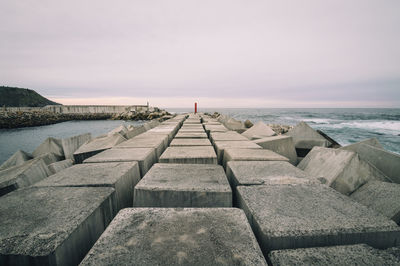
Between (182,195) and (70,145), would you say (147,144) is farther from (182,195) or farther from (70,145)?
(70,145)

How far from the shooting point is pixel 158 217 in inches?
36.6

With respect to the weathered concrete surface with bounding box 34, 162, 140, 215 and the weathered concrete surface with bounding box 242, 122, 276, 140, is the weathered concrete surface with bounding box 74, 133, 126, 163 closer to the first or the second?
the weathered concrete surface with bounding box 34, 162, 140, 215

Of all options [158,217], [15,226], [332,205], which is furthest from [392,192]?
[15,226]

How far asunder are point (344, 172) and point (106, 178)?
225 centimetres

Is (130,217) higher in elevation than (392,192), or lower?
higher

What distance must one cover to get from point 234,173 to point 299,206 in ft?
1.78

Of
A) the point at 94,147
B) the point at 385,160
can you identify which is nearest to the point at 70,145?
the point at 94,147

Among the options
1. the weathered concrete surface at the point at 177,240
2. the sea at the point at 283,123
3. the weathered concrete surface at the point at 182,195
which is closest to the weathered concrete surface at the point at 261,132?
the weathered concrete surface at the point at 182,195

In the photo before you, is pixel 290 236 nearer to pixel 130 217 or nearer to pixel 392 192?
pixel 130 217

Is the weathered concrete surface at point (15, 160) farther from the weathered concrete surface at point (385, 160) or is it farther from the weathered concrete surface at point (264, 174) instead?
the weathered concrete surface at point (385, 160)

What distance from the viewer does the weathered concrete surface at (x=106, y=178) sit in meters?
1.26

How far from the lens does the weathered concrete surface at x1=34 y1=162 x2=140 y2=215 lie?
4.14 feet

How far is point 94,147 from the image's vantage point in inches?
120

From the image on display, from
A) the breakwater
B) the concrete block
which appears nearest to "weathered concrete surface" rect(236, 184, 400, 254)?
the breakwater
